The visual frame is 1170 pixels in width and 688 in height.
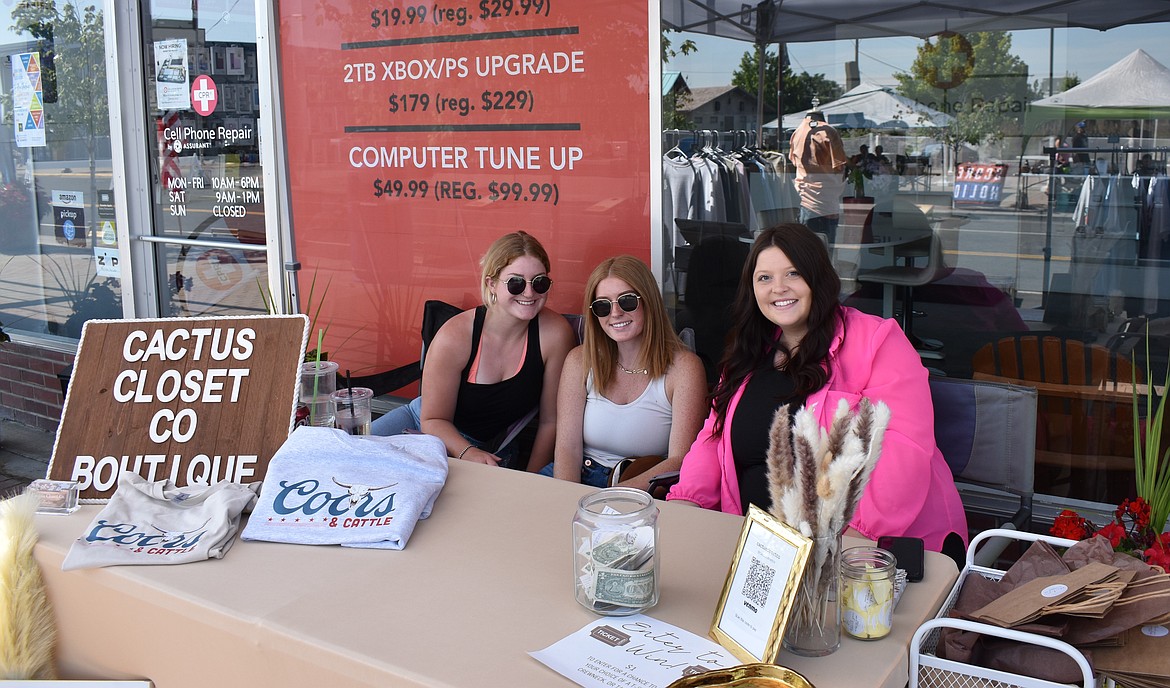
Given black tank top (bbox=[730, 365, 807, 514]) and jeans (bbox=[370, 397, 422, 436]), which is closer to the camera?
black tank top (bbox=[730, 365, 807, 514])

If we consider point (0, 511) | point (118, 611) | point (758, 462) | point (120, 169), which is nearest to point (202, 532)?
point (118, 611)

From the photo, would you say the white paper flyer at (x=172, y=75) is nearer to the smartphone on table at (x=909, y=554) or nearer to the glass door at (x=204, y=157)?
the glass door at (x=204, y=157)

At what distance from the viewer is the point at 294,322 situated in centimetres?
245

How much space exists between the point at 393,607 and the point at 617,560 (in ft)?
1.24

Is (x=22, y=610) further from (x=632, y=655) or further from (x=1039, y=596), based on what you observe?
(x=1039, y=596)

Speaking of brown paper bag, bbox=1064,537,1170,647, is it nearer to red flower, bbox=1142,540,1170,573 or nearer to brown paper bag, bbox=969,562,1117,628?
brown paper bag, bbox=969,562,1117,628

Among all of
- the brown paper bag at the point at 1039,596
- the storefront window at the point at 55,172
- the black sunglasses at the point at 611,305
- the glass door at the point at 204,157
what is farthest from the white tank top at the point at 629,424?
the storefront window at the point at 55,172

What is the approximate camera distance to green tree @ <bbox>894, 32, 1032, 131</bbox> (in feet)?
11.0

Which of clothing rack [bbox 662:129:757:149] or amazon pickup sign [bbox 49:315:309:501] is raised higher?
clothing rack [bbox 662:129:757:149]

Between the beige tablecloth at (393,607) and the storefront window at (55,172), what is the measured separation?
3.81 m

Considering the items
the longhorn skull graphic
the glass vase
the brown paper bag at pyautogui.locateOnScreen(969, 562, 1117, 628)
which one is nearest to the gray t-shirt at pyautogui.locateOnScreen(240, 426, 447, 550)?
the longhorn skull graphic

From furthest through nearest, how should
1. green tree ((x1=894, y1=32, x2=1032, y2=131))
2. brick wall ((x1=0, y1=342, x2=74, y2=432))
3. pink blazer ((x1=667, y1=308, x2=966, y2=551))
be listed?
brick wall ((x1=0, y1=342, x2=74, y2=432)) → green tree ((x1=894, y1=32, x2=1032, y2=131)) → pink blazer ((x1=667, y1=308, x2=966, y2=551))

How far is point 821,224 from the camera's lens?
11.9ft

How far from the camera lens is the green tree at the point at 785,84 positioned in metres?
3.54
